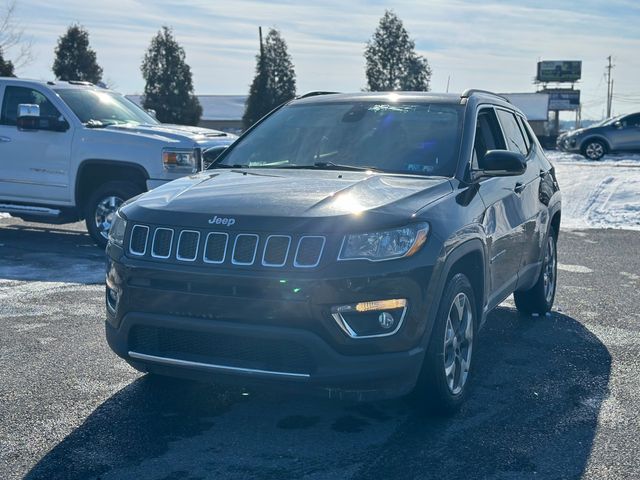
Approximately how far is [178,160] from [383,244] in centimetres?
629

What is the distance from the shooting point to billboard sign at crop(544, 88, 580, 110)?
277ft

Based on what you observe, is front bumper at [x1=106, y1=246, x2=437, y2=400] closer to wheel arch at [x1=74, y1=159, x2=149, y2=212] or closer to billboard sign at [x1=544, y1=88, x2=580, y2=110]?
wheel arch at [x1=74, y1=159, x2=149, y2=212]

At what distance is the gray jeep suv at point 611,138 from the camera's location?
2925cm

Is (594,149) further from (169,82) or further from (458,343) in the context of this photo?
(169,82)

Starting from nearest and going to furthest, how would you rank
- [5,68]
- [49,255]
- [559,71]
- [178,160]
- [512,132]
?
[512,132] → [49,255] → [178,160] → [5,68] → [559,71]

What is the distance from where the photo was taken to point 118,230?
4727 mm

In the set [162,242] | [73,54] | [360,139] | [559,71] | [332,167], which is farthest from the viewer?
[559,71]

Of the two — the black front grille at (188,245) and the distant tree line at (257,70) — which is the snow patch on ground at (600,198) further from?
the distant tree line at (257,70)

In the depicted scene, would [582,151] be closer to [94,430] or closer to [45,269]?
[45,269]

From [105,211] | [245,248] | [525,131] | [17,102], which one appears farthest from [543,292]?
[17,102]

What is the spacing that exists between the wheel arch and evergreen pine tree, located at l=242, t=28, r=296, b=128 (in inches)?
1691

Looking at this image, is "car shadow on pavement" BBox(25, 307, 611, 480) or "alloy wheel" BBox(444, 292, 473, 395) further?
"alloy wheel" BBox(444, 292, 473, 395)

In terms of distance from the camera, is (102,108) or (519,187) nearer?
(519,187)

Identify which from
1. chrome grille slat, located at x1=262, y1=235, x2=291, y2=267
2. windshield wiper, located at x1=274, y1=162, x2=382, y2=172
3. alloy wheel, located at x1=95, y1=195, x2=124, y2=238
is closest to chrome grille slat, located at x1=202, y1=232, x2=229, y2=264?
chrome grille slat, located at x1=262, y1=235, x2=291, y2=267
